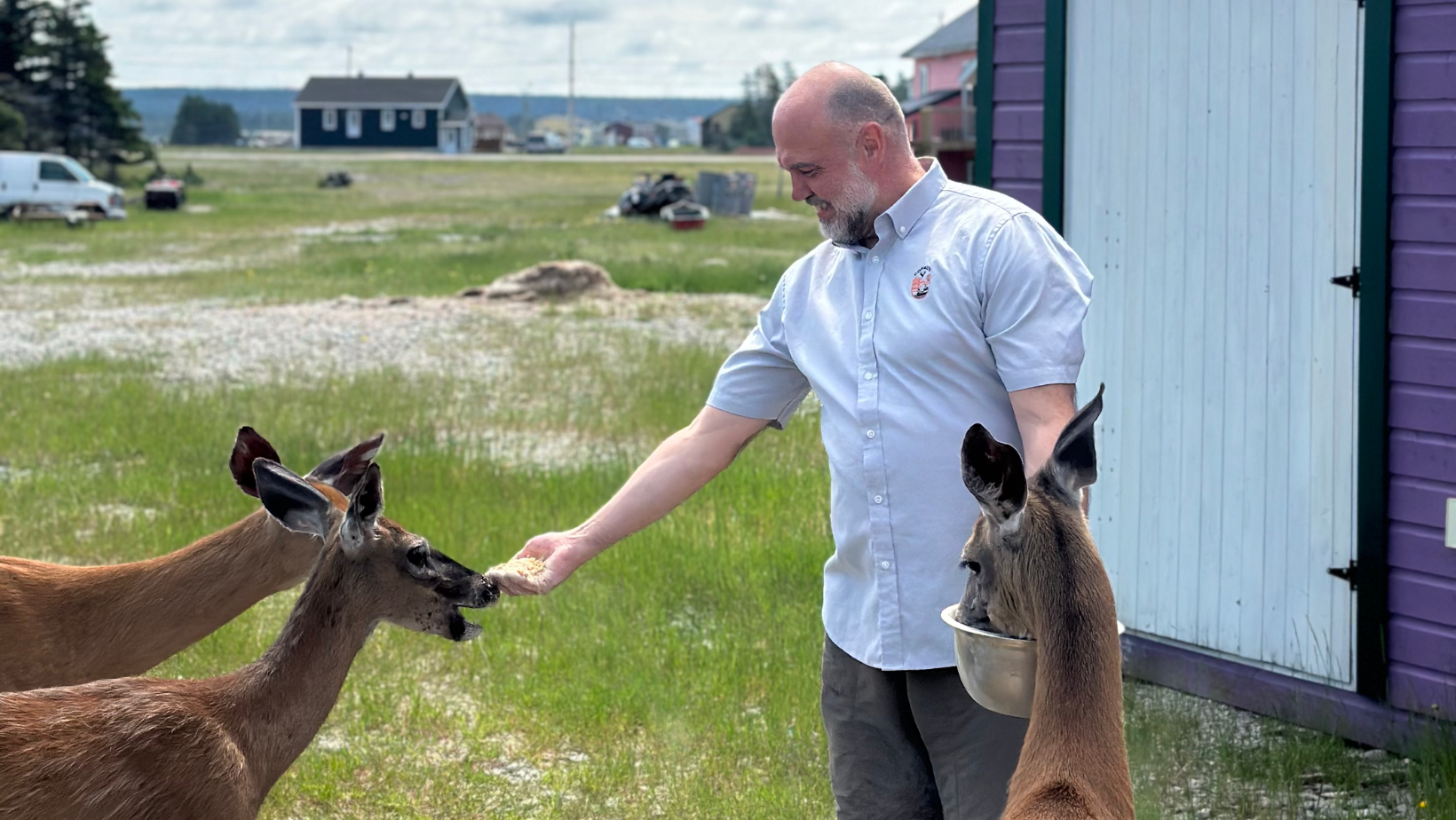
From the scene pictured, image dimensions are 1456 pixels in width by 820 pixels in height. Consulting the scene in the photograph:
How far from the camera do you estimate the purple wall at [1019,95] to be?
718 centimetres

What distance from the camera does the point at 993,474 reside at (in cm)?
285

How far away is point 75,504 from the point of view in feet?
32.3

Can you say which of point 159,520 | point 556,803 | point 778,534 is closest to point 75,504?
point 159,520

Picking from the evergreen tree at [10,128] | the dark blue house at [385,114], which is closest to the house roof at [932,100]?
the evergreen tree at [10,128]

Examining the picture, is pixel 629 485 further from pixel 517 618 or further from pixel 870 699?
pixel 517 618

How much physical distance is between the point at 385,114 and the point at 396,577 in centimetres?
11955

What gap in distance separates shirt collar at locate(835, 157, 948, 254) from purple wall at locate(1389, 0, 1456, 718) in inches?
113

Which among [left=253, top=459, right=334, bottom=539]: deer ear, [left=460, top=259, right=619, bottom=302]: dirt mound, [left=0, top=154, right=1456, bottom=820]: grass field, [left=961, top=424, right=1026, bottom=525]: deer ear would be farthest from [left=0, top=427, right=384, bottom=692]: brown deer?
[left=460, top=259, right=619, bottom=302]: dirt mound

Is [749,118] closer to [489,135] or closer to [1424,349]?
[489,135]

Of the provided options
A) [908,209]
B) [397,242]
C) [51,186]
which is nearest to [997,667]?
[908,209]

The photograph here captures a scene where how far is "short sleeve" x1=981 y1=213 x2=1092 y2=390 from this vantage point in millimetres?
3441

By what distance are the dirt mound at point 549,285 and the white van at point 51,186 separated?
18.8 meters

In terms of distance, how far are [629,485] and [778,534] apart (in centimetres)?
463

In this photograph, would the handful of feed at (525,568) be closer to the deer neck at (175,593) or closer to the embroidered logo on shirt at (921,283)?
the deer neck at (175,593)
